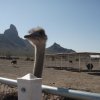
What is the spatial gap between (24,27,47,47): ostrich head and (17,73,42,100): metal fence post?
1008 millimetres

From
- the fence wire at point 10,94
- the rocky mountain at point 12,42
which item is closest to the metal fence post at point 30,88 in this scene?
the fence wire at point 10,94

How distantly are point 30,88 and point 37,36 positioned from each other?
1.21 m

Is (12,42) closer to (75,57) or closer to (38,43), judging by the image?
(75,57)

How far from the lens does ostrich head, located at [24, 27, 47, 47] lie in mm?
4816

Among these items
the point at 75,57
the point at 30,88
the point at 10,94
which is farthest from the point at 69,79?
the point at 75,57

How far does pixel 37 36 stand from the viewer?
15.9 feet

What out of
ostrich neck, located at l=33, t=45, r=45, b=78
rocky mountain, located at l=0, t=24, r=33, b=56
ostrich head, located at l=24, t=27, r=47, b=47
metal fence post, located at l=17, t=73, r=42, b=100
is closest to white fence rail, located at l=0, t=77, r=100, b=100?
metal fence post, located at l=17, t=73, r=42, b=100

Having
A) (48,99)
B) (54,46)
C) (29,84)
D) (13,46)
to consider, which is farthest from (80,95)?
(54,46)

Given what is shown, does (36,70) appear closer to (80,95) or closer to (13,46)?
(80,95)

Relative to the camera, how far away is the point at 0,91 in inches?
217

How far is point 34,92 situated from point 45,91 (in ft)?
1.35

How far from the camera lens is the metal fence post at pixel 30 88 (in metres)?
3.81

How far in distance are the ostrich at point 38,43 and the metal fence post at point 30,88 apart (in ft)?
3.28

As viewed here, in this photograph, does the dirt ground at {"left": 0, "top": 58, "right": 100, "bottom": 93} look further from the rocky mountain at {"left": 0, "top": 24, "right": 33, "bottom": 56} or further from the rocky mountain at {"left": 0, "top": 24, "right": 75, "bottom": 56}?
the rocky mountain at {"left": 0, "top": 24, "right": 75, "bottom": 56}
